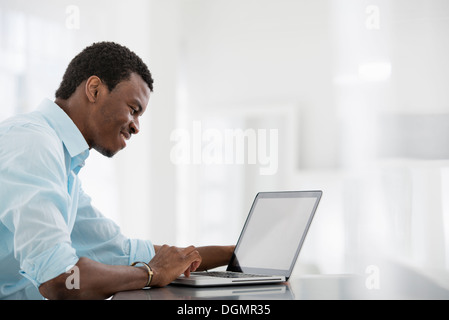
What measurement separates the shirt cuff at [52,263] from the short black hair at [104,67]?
468mm

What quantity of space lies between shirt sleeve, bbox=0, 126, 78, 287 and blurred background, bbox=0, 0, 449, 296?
1.44 metres

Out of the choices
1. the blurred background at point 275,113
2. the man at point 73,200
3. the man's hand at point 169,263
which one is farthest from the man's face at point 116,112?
the blurred background at point 275,113

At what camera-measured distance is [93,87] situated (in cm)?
123

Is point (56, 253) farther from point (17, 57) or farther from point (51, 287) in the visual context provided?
point (17, 57)

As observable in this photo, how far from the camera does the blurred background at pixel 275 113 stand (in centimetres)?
244

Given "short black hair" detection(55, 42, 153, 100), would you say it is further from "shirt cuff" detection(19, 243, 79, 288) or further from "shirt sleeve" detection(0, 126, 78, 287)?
"shirt cuff" detection(19, 243, 79, 288)

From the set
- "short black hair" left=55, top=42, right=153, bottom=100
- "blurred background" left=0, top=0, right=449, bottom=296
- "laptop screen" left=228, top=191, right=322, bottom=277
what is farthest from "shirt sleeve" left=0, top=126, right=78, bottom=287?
"blurred background" left=0, top=0, right=449, bottom=296

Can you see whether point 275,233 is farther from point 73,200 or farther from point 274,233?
point 73,200

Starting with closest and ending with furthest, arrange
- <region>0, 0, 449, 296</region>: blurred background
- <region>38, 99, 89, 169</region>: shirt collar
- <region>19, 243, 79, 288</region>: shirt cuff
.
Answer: <region>19, 243, 79, 288</region>: shirt cuff
<region>38, 99, 89, 169</region>: shirt collar
<region>0, 0, 449, 296</region>: blurred background

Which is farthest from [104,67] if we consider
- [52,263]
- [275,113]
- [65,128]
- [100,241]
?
[275,113]

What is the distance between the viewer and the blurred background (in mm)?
2441

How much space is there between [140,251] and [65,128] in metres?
0.37
